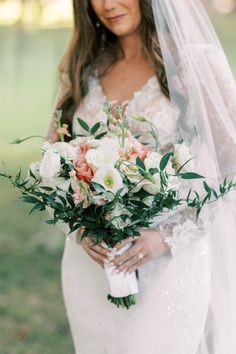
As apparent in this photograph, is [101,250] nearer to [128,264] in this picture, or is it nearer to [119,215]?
[128,264]

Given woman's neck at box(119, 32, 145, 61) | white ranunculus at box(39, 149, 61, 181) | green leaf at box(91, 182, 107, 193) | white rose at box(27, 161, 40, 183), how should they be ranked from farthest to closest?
1. woman's neck at box(119, 32, 145, 61)
2. white rose at box(27, 161, 40, 183)
3. white ranunculus at box(39, 149, 61, 181)
4. green leaf at box(91, 182, 107, 193)

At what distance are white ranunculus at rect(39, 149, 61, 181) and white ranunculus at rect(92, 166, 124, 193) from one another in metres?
0.19

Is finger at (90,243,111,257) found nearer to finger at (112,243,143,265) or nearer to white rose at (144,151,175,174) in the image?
finger at (112,243,143,265)

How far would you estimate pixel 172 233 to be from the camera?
10.7 ft

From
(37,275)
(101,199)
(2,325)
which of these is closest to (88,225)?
(101,199)

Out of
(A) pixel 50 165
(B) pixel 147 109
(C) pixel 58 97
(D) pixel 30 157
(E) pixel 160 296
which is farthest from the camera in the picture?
(D) pixel 30 157

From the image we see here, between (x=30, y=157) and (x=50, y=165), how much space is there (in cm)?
757

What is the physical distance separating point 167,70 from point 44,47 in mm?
7426

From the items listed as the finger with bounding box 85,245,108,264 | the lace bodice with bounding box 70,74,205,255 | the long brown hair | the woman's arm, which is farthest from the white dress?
the woman's arm

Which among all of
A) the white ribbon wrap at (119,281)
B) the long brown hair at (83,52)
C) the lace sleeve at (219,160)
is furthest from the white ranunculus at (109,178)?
the long brown hair at (83,52)

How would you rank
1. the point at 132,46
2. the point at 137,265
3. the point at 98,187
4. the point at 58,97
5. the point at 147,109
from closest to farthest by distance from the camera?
the point at 98,187 < the point at 137,265 < the point at 147,109 < the point at 132,46 < the point at 58,97

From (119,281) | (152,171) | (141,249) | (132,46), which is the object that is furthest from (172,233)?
(132,46)

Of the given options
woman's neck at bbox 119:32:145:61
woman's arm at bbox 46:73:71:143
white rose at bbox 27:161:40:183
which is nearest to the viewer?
white rose at bbox 27:161:40:183

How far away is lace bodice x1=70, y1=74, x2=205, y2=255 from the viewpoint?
3.26m
